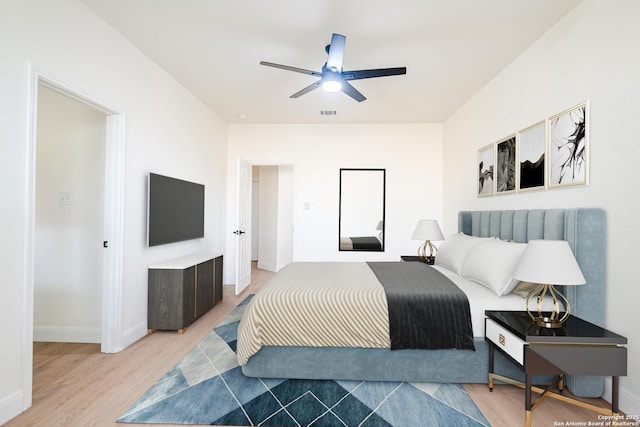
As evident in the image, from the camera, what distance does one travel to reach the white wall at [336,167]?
4914mm

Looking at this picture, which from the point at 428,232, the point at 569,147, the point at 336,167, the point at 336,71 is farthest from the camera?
the point at 336,167

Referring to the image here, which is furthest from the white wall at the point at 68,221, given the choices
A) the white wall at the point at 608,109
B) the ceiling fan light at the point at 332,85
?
the white wall at the point at 608,109

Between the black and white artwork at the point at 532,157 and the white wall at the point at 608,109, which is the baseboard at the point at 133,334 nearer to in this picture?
the white wall at the point at 608,109

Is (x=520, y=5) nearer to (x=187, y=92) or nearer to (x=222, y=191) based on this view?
(x=187, y=92)

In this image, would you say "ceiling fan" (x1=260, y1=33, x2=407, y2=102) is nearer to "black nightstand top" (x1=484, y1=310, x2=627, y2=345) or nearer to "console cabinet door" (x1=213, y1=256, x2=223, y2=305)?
"black nightstand top" (x1=484, y1=310, x2=627, y2=345)

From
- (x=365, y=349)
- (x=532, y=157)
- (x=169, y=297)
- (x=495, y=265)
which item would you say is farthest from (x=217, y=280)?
(x=532, y=157)

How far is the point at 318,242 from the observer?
5027 millimetres

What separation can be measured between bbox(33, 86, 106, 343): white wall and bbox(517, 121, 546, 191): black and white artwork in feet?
12.8

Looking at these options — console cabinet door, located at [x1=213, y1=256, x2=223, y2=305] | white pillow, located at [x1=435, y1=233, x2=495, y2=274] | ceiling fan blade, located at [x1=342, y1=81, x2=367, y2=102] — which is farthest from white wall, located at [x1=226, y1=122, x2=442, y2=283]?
ceiling fan blade, located at [x1=342, y1=81, x2=367, y2=102]

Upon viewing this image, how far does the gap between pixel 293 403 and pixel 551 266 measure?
1.72 m

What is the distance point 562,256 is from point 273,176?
5343mm

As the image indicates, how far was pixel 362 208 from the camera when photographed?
16.3 ft

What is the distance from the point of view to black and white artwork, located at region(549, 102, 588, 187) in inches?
82.1

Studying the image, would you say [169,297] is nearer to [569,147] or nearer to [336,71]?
[336,71]
